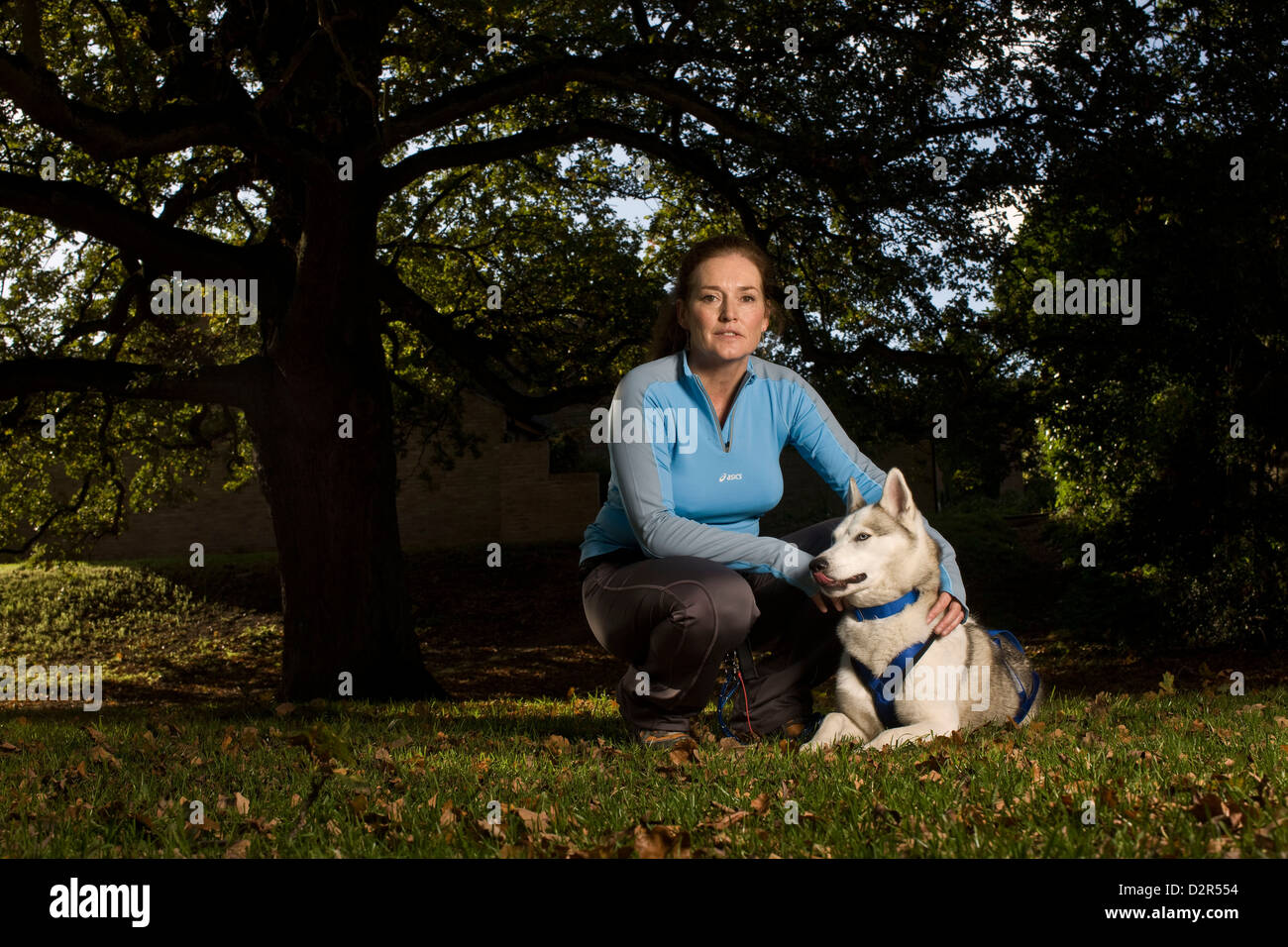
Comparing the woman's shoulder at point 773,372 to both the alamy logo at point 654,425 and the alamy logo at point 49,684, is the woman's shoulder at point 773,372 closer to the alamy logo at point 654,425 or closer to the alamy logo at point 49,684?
the alamy logo at point 654,425

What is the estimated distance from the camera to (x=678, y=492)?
16.4 feet

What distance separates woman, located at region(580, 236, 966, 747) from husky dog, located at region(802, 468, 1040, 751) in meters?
0.15

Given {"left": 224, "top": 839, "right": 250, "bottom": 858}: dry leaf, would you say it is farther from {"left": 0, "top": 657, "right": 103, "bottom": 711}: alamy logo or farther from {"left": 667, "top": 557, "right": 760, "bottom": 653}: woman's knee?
{"left": 0, "top": 657, "right": 103, "bottom": 711}: alamy logo

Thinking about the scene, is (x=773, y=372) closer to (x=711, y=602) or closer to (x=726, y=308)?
(x=726, y=308)

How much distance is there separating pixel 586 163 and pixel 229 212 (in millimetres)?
5194

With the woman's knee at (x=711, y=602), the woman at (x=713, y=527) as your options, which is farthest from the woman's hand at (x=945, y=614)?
the woman's knee at (x=711, y=602)

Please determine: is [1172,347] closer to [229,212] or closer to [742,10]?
[742,10]

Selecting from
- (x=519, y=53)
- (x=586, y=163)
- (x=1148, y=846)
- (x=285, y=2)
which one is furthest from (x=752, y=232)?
(x=1148, y=846)

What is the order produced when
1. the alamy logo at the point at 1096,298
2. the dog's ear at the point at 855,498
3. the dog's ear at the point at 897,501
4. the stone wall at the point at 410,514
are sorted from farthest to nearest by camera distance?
A: 1. the stone wall at the point at 410,514
2. the alamy logo at the point at 1096,298
3. the dog's ear at the point at 855,498
4. the dog's ear at the point at 897,501

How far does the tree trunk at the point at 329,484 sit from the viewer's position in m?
10.7

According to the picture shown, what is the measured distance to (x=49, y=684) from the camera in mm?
15766

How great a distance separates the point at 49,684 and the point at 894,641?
15.3 metres
